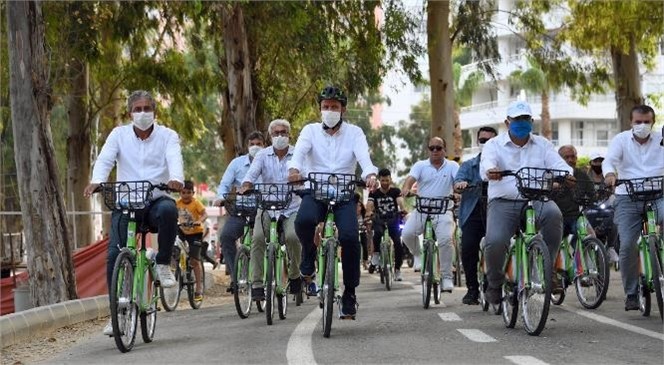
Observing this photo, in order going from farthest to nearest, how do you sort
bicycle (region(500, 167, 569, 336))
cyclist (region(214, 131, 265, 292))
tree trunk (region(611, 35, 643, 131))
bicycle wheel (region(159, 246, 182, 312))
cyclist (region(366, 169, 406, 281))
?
tree trunk (region(611, 35, 643, 131)) → cyclist (region(366, 169, 406, 281)) → bicycle wheel (region(159, 246, 182, 312)) → cyclist (region(214, 131, 265, 292)) → bicycle (region(500, 167, 569, 336))

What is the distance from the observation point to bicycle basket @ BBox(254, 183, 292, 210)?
40.6 ft

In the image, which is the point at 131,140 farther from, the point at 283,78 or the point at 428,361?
the point at 283,78

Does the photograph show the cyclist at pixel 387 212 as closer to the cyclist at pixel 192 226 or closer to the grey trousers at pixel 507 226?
the cyclist at pixel 192 226

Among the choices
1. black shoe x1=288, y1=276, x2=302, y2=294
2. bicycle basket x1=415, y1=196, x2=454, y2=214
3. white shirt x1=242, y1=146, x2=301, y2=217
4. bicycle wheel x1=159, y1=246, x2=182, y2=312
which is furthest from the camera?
bicycle wheel x1=159, y1=246, x2=182, y2=312

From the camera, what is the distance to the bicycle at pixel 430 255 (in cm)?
1416

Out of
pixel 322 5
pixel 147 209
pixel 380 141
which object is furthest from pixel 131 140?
pixel 380 141

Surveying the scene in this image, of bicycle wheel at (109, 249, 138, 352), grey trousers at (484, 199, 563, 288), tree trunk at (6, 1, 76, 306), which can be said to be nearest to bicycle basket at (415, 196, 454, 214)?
grey trousers at (484, 199, 563, 288)

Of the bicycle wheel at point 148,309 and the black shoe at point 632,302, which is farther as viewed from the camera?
the black shoe at point 632,302

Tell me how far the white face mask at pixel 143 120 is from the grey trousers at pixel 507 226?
2936mm

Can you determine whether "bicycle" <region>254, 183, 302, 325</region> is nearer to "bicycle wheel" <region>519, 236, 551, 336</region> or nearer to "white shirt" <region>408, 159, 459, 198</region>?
"bicycle wheel" <region>519, 236, 551, 336</region>

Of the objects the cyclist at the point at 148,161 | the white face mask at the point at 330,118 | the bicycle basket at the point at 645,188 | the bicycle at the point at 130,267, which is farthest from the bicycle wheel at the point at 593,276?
the bicycle at the point at 130,267

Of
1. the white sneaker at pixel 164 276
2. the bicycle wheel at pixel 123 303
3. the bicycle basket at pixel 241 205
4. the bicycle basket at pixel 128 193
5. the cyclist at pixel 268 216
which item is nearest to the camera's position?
the bicycle wheel at pixel 123 303

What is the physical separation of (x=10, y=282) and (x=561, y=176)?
39.9 ft

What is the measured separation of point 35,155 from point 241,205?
10.8 feet
